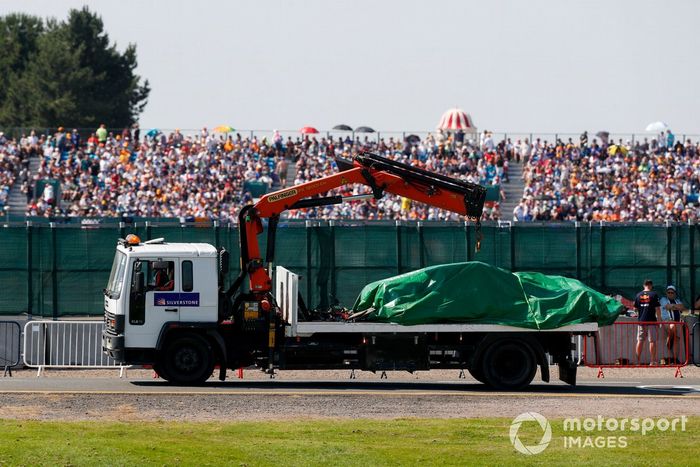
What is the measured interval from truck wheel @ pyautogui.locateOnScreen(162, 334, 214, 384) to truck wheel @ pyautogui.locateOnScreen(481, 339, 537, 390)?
15.6 feet

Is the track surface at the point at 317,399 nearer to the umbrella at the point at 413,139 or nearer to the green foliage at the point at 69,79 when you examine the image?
the umbrella at the point at 413,139

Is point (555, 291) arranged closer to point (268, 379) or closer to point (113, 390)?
point (268, 379)

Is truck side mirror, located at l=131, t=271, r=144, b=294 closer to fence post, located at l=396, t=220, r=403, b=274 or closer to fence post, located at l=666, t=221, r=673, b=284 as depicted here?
fence post, located at l=396, t=220, r=403, b=274

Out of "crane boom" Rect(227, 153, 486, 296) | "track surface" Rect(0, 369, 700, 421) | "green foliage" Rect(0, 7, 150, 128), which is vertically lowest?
"track surface" Rect(0, 369, 700, 421)

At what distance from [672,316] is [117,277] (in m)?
12.1

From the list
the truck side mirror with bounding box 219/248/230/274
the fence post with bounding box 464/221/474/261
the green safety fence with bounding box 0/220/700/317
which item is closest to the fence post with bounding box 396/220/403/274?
the green safety fence with bounding box 0/220/700/317

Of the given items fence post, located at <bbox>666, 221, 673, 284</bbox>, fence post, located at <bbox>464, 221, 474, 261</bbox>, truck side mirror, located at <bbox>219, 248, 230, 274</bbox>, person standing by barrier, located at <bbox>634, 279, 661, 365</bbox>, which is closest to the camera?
truck side mirror, located at <bbox>219, 248, 230, 274</bbox>

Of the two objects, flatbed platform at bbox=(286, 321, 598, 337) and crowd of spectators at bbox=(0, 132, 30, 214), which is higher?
crowd of spectators at bbox=(0, 132, 30, 214)

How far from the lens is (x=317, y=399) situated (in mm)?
20625

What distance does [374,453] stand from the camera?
15359 mm

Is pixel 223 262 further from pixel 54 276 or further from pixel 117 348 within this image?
pixel 54 276

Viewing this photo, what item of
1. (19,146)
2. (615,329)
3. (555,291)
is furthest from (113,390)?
(19,146)

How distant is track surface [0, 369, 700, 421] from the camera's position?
62.4ft

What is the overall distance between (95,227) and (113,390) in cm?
933
